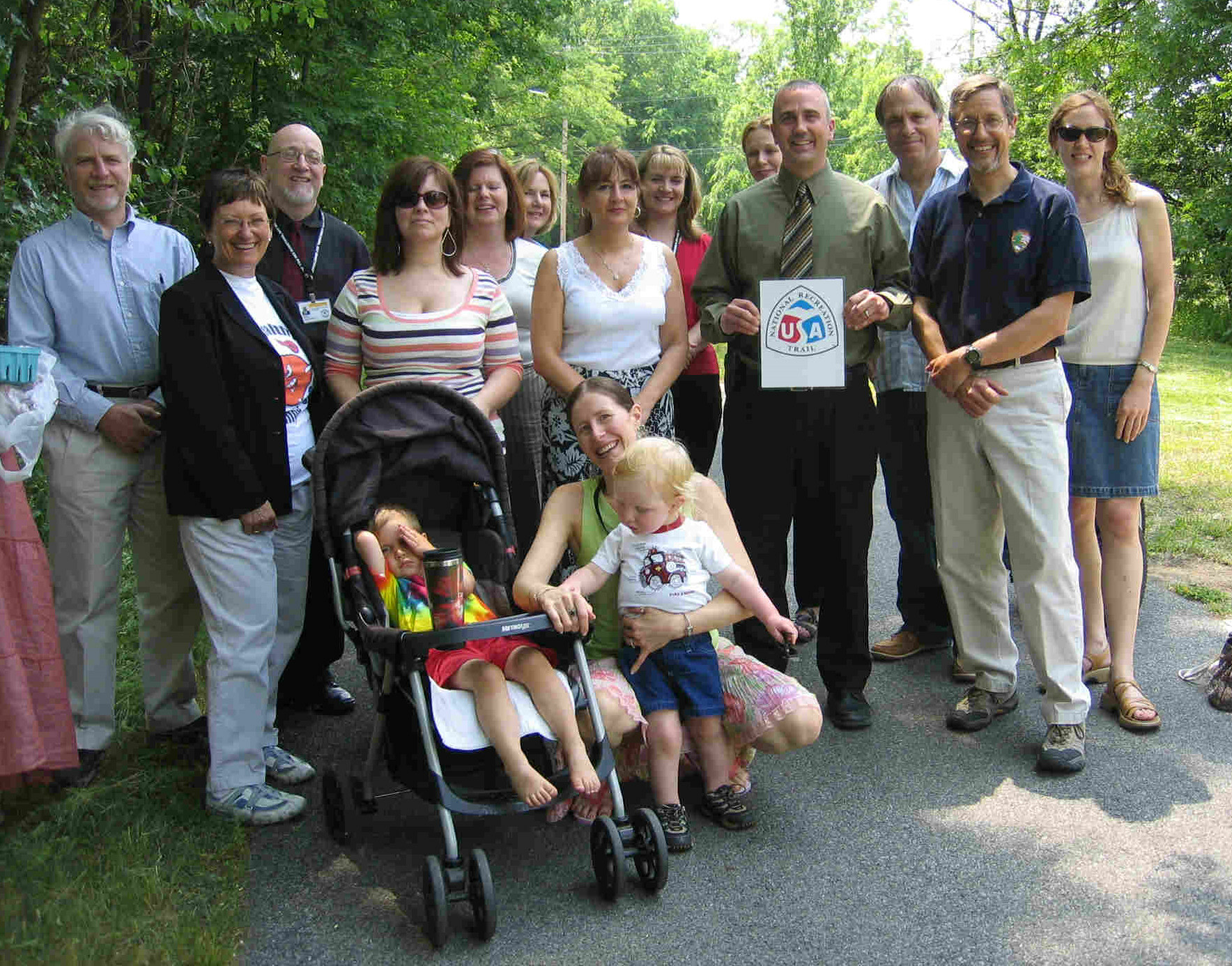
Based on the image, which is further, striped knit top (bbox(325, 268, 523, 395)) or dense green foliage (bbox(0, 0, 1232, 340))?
dense green foliage (bbox(0, 0, 1232, 340))

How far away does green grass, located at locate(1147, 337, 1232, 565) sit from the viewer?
7.20 meters

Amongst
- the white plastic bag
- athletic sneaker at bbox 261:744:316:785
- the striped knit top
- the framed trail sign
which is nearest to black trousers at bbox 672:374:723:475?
the framed trail sign

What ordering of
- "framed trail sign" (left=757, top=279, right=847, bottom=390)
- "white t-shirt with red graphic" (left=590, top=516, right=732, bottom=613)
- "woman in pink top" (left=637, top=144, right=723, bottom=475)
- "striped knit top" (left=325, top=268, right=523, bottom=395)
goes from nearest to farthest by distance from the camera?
"white t-shirt with red graphic" (left=590, top=516, right=732, bottom=613)
"striped knit top" (left=325, top=268, right=523, bottom=395)
"framed trail sign" (left=757, top=279, right=847, bottom=390)
"woman in pink top" (left=637, top=144, right=723, bottom=475)

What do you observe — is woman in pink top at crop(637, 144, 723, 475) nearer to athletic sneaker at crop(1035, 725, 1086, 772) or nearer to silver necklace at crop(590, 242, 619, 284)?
silver necklace at crop(590, 242, 619, 284)

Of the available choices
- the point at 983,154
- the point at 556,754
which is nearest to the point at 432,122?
the point at 983,154

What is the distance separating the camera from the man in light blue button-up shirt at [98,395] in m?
4.07

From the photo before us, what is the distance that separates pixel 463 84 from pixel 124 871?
475 inches

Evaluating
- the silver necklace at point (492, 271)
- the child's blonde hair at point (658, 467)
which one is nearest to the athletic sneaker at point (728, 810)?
the child's blonde hair at point (658, 467)

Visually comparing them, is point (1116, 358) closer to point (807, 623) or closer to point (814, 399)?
point (814, 399)

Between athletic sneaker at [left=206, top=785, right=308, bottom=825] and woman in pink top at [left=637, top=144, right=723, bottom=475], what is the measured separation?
8.42 ft

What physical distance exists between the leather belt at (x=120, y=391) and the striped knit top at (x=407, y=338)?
674 millimetres

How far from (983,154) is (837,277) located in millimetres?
693

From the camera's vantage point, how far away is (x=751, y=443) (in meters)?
4.72

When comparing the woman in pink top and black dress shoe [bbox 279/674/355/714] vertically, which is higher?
the woman in pink top
